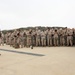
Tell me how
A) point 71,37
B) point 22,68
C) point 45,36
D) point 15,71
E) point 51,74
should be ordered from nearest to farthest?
point 51,74
point 15,71
point 22,68
point 71,37
point 45,36

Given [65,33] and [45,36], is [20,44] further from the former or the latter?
[65,33]

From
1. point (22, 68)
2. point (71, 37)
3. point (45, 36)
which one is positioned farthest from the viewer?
point (45, 36)

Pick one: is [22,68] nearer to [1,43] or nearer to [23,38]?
[23,38]

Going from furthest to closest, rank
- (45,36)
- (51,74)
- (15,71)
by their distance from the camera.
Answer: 1. (45,36)
2. (15,71)
3. (51,74)

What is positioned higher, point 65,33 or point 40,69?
Result: point 65,33

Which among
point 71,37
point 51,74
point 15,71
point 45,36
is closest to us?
point 51,74

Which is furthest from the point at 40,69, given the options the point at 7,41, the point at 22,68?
the point at 7,41

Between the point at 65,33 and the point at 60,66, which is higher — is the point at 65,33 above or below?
above

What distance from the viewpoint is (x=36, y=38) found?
16.1 meters

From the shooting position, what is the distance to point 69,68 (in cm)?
711

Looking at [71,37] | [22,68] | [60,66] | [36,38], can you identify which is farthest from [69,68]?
[36,38]

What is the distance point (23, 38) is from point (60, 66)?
9343 millimetres

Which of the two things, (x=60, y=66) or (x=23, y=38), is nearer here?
(x=60, y=66)

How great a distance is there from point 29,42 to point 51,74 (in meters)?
10.1
